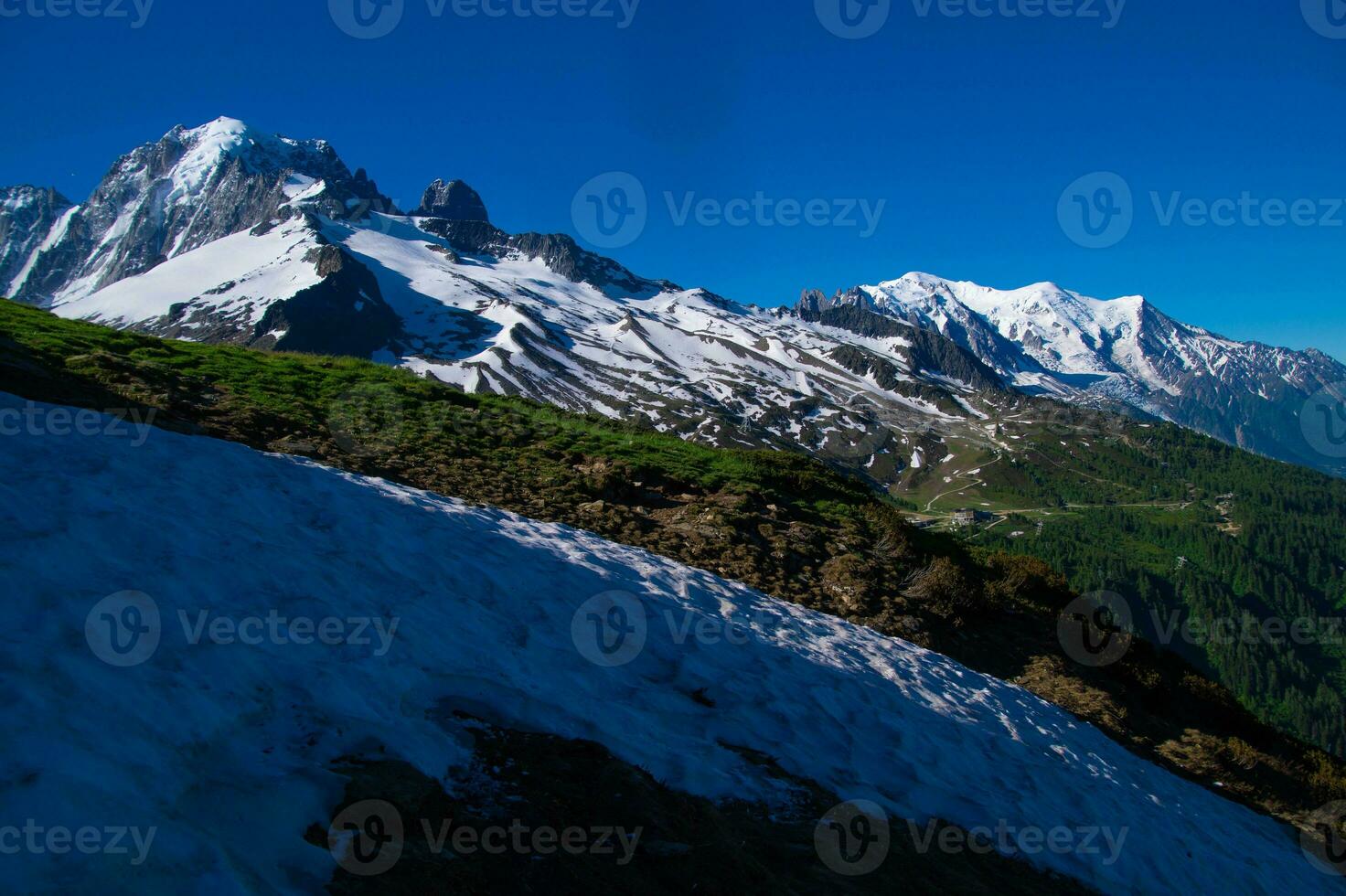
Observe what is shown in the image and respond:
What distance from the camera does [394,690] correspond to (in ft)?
25.4

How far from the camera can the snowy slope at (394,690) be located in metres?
5.38

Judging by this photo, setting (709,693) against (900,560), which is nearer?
(709,693)

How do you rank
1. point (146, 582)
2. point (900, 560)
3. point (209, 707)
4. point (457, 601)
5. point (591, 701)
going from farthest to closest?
point (900, 560)
point (457, 601)
point (591, 701)
point (146, 582)
point (209, 707)

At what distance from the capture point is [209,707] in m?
6.36

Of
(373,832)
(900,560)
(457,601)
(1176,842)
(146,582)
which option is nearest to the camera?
(373,832)

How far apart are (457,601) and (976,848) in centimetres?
799

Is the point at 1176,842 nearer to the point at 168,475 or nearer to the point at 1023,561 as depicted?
the point at 1023,561

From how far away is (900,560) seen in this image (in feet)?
62.3

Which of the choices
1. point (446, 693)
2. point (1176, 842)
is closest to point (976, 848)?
point (1176, 842)

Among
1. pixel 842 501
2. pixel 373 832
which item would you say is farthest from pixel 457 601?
pixel 842 501

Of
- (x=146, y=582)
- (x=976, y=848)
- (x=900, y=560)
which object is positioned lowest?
(x=976, y=848)

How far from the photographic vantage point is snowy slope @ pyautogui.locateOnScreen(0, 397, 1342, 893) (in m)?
5.38

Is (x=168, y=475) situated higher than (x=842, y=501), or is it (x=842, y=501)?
(x=842, y=501)

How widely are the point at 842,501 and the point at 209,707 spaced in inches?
724
